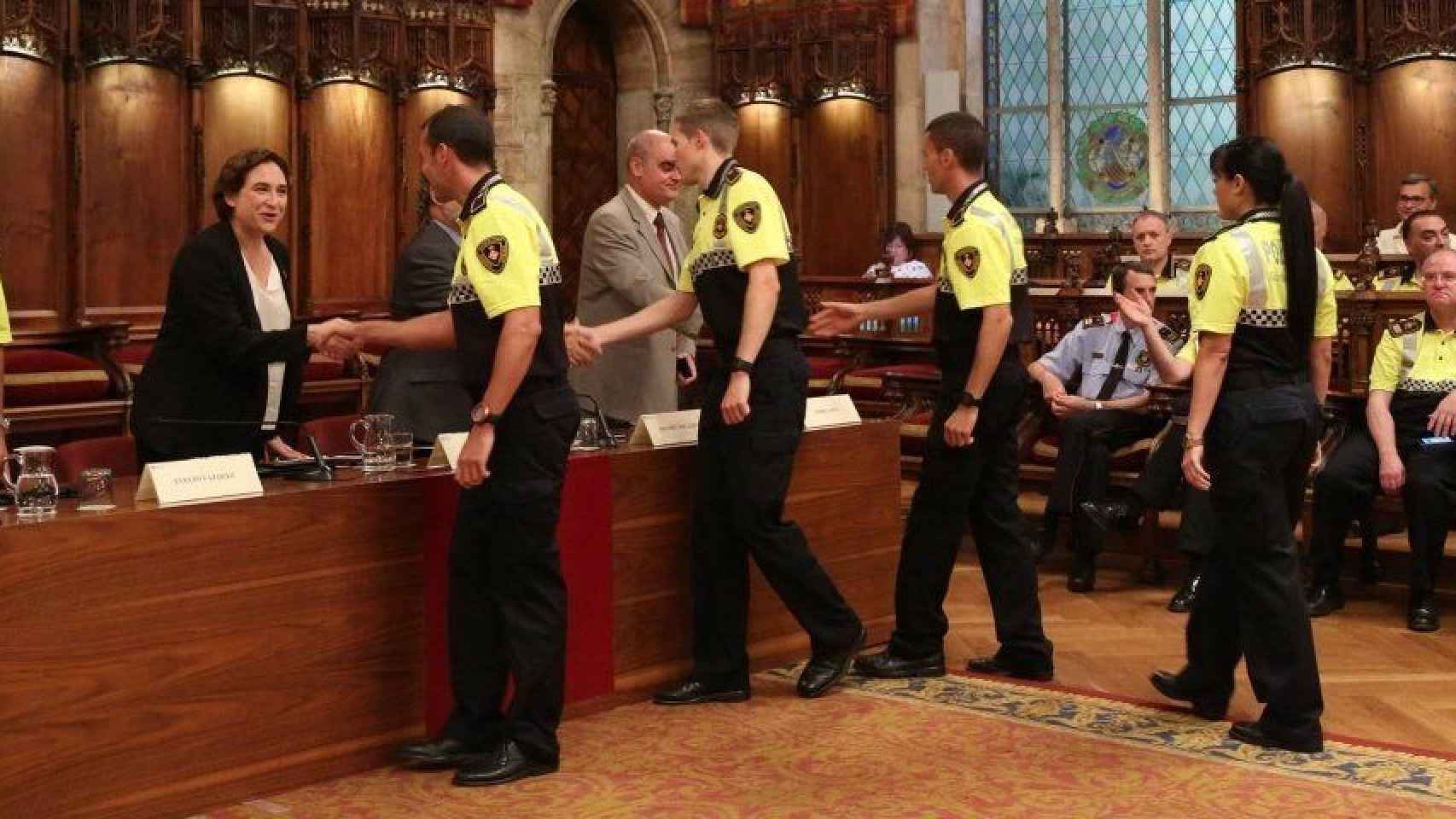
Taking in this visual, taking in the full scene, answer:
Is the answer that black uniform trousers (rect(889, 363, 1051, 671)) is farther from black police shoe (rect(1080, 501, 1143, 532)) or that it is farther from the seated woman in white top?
the seated woman in white top

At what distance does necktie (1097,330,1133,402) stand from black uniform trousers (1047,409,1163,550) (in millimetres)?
116

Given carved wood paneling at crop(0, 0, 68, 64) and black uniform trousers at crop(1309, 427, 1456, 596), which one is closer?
black uniform trousers at crop(1309, 427, 1456, 596)

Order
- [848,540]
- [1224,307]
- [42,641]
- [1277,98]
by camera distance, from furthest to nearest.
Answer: [1277,98], [848,540], [1224,307], [42,641]

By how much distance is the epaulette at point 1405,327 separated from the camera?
6.34 m

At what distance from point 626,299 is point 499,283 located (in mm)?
1521

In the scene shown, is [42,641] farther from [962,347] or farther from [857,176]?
[857,176]

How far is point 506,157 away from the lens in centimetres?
1260

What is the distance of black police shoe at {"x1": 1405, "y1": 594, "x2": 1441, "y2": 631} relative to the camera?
5.99 metres

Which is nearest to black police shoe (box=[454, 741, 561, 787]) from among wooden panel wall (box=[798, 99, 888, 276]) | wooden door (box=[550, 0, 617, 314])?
wooden door (box=[550, 0, 617, 314])

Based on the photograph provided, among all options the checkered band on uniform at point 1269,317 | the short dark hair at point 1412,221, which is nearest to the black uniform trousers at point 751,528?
the checkered band on uniform at point 1269,317

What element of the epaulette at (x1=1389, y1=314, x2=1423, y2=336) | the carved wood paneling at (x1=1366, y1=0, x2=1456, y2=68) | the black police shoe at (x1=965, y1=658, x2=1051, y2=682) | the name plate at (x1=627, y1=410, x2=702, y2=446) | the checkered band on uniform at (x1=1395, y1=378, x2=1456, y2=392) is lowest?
the black police shoe at (x1=965, y1=658, x2=1051, y2=682)

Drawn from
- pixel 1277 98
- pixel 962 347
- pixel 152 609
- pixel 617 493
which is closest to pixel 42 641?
pixel 152 609

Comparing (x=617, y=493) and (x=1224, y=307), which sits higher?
(x=1224, y=307)

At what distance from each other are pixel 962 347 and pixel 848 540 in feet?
2.71
